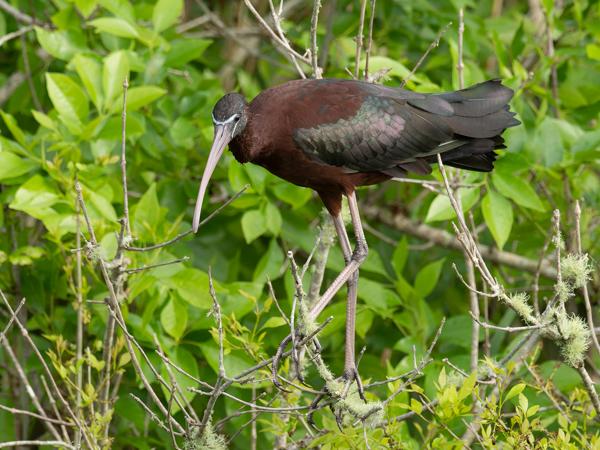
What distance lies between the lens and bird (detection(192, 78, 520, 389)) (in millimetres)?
4039

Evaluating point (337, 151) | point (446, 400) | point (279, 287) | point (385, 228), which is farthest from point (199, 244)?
point (446, 400)

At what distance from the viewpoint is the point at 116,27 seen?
5.13m

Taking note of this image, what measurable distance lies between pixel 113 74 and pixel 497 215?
1843 mm

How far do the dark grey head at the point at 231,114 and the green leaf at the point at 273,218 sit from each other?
3.53ft

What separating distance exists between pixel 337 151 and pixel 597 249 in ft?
6.61

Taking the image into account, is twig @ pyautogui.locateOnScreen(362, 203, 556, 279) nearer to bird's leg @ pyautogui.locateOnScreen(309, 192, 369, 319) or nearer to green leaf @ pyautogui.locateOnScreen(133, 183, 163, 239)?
bird's leg @ pyautogui.locateOnScreen(309, 192, 369, 319)

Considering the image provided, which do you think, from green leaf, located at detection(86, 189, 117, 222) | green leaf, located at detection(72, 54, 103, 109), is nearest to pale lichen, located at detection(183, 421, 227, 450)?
green leaf, located at detection(86, 189, 117, 222)

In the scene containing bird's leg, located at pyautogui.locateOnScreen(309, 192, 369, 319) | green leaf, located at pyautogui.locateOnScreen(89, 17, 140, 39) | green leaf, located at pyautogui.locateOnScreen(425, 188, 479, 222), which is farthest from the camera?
green leaf, located at pyautogui.locateOnScreen(89, 17, 140, 39)

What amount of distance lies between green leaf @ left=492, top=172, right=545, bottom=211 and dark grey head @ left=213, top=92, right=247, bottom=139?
1316 mm

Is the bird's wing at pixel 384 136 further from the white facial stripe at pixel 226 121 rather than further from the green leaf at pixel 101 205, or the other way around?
the green leaf at pixel 101 205

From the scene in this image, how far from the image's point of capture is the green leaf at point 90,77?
4.85m

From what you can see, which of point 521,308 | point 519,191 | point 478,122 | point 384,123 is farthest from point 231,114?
point 519,191

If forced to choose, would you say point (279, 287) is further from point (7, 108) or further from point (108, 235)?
point (7, 108)

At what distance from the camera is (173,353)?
14.8ft
